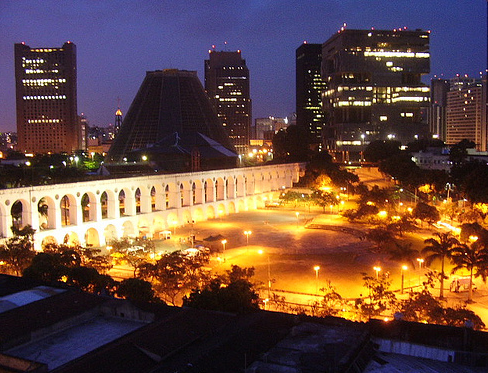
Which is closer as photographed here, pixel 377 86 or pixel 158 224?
pixel 158 224

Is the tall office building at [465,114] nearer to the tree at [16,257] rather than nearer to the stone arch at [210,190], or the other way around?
the stone arch at [210,190]

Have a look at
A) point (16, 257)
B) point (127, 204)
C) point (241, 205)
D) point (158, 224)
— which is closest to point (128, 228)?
point (127, 204)

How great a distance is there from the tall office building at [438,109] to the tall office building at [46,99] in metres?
110

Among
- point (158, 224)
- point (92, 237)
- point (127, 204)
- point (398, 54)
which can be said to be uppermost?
point (398, 54)

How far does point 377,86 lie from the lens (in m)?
98.9

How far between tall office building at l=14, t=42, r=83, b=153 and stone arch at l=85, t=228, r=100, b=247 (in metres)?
112

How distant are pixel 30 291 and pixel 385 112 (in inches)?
3506

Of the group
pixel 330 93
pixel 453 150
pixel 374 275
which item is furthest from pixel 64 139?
pixel 374 275

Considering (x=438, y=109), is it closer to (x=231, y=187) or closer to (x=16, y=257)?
(x=231, y=187)

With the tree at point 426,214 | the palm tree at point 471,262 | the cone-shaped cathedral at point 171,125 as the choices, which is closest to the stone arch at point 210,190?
the cone-shaped cathedral at point 171,125

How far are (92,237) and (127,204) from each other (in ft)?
14.8

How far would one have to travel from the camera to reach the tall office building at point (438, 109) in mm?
176775

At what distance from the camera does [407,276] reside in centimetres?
3056

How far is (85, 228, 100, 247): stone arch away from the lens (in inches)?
1588
